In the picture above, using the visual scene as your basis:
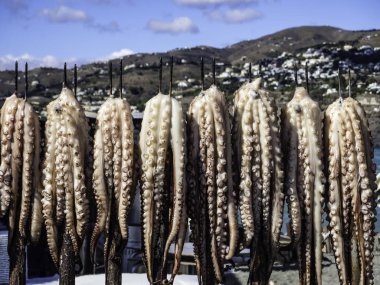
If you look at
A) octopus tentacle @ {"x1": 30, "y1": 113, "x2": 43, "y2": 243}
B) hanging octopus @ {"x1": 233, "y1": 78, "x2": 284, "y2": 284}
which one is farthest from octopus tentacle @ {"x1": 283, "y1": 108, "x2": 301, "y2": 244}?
octopus tentacle @ {"x1": 30, "y1": 113, "x2": 43, "y2": 243}

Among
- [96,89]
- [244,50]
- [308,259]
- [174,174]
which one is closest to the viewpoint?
[174,174]

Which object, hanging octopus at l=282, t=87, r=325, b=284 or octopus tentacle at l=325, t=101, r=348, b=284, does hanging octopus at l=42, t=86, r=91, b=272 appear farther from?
octopus tentacle at l=325, t=101, r=348, b=284

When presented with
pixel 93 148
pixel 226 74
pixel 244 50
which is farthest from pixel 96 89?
pixel 93 148

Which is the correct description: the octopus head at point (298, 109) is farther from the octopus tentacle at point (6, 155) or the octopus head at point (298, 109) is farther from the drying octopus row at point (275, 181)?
the octopus tentacle at point (6, 155)

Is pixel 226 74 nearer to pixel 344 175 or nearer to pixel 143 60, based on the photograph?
pixel 143 60

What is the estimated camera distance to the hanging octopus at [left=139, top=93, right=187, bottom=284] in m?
5.28

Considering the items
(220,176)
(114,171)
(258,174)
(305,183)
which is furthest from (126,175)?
(305,183)

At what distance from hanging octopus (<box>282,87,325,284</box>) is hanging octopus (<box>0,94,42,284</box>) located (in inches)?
87.7

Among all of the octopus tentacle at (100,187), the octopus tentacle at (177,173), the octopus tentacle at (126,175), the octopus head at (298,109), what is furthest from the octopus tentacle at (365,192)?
the octopus tentacle at (100,187)

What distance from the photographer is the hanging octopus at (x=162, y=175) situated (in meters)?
5.28

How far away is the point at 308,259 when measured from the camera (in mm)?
5668

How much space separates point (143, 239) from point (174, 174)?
0.63m

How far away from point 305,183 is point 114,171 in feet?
5.62

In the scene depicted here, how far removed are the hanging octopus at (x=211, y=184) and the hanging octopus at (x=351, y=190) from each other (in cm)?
98
